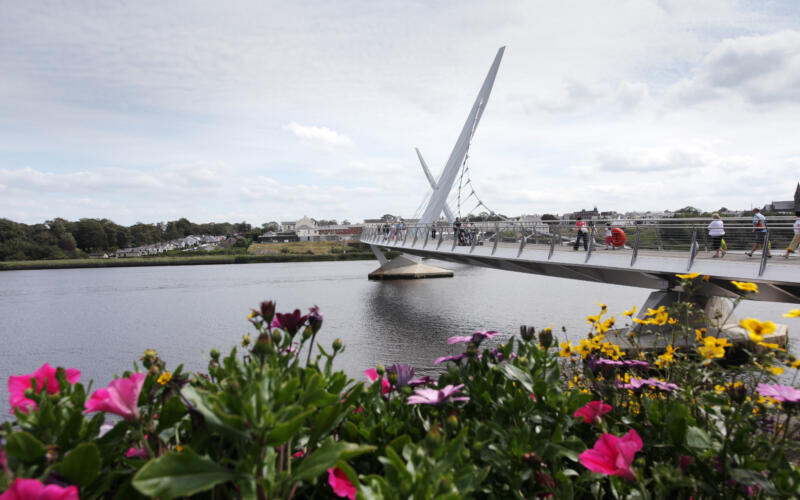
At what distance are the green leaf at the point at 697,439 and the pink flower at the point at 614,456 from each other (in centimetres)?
35

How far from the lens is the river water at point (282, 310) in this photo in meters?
17.6

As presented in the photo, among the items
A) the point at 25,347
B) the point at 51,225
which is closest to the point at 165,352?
the point at 25,347

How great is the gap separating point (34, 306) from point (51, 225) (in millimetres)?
91843

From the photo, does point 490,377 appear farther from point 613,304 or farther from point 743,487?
point 613,304

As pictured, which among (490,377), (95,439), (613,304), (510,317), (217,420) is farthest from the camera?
(613,304)

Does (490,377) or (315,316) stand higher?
(315,316)

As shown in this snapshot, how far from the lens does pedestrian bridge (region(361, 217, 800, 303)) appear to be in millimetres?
10984

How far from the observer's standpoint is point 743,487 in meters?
1.58

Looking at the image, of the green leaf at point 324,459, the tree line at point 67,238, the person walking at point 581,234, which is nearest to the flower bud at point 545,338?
the green leaf at point 324,459

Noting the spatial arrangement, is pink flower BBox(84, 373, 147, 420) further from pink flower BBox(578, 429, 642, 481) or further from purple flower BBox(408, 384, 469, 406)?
pink flower BBox(578, 429, 642, 481)

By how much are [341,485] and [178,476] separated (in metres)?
0.46

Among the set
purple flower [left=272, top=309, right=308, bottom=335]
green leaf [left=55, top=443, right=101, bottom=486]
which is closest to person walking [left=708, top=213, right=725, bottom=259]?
purple flower [left=272, top=309, right=308, bottom=335]

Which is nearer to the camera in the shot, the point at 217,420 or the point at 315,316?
the point at 217,420

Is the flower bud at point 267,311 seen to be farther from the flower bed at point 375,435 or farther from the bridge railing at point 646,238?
the bridge railing at point 646,238
